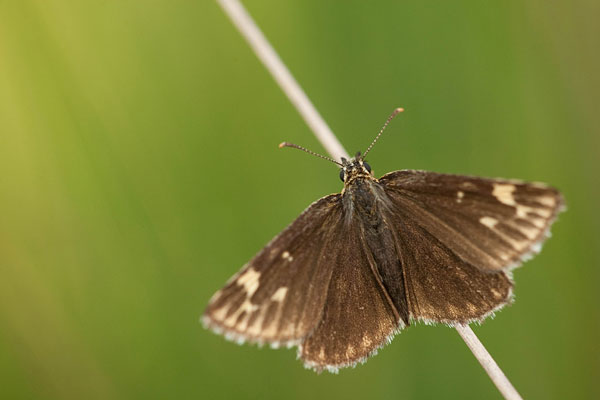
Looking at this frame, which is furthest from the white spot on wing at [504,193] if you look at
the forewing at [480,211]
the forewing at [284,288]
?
the forewing at [284,288]

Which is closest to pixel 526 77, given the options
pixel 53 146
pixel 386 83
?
pixel 386 83

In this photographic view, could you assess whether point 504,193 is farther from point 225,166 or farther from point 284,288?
point 225,166

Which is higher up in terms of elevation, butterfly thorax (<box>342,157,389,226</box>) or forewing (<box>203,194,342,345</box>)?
butterfly thorax (<box>342,157,389,226</box>)

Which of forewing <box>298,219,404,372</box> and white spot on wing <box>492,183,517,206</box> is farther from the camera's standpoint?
forewing <box>298,219,404,372</box>

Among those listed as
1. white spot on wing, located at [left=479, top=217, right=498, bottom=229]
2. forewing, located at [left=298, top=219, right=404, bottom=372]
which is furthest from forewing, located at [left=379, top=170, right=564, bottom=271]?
forewing, located at [left=298, top=219, right=404, bottom=372]

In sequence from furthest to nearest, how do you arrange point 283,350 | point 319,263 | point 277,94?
point 277,94 → point 283,350 → point 319,263

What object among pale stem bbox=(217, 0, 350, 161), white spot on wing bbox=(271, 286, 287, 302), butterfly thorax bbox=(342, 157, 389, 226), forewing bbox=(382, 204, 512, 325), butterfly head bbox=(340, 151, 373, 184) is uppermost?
pale stem bbox=(217, 0, 350, 161)

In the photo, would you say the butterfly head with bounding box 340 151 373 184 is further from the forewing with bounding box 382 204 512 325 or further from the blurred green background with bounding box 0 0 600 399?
the blurred green background with bounding box 0 0 600 399

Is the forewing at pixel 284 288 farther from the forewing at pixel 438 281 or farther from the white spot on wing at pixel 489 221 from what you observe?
the white spot on wing at pixel 489 221

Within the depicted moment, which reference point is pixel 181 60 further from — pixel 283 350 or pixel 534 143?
pixel 534 143
